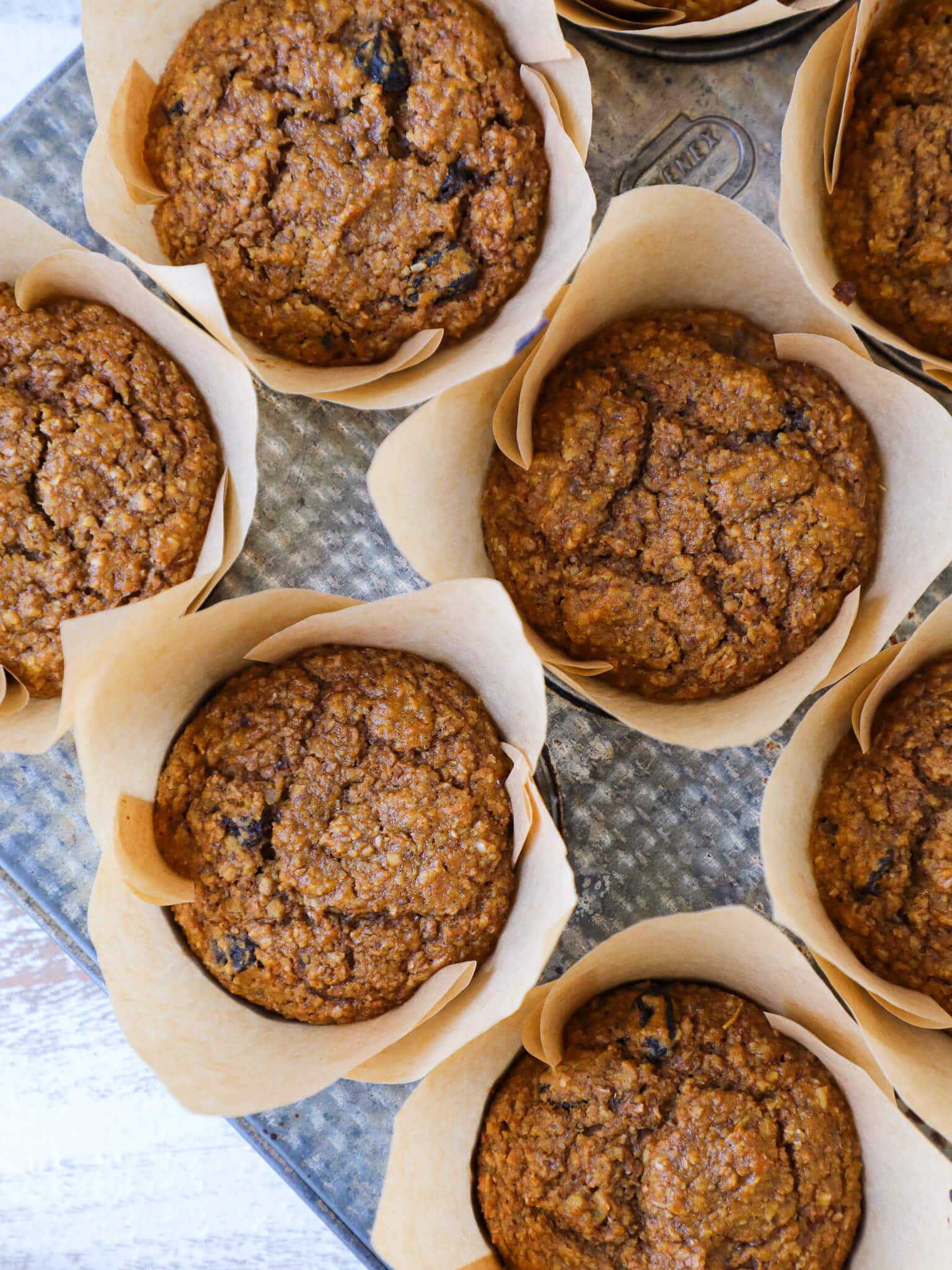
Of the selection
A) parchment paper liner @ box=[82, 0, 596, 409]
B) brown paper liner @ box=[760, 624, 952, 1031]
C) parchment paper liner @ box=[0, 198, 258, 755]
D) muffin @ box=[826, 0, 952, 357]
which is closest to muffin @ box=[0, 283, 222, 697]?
parchment paper liner @ box=[0, 198, 258, 755]

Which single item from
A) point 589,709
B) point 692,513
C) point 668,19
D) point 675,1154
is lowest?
point 675,1154

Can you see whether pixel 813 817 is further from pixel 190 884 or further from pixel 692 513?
pixel 190 884

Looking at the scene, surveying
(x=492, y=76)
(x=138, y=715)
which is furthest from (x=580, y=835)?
(x=492, y=76)

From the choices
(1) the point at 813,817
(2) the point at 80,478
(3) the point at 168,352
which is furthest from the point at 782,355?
(2) the point at 80,478

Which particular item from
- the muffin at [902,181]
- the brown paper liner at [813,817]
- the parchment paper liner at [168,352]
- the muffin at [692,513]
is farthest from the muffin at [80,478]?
the muffin at [902,181]

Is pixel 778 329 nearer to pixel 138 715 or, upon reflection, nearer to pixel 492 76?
pixel 492 76

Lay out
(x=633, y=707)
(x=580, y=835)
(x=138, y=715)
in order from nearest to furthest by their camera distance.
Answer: (x=138, y=715) → (x=633, y=707) → (x=580, y=835)
